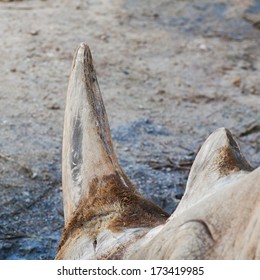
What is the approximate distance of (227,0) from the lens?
6219 millimetres

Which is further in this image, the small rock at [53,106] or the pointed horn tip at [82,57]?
the small rock at [53,106]

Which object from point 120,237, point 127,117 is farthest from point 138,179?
point 120,237

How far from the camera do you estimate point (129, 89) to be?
4887 mm

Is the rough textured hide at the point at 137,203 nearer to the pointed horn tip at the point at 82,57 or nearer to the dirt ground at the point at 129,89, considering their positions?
the pointed horn tip at the point at 82,57

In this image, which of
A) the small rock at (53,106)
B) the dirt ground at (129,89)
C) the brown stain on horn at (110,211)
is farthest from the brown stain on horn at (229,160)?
the small rock at (53,106)

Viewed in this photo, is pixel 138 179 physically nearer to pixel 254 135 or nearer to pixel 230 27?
pixel 254 135

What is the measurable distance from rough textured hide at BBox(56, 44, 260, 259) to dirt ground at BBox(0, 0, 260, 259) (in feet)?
3.39

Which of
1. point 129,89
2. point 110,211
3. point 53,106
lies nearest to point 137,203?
point 110,211

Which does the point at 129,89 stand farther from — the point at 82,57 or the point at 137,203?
the point at 137,203

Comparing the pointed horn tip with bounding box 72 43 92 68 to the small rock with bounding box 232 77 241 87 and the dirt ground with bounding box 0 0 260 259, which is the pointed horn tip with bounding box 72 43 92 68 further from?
the small rock with bounding box 232 77 241 87

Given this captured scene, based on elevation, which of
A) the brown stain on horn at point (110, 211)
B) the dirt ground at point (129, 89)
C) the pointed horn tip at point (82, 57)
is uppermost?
the pointed horn tip at point (82, 57)

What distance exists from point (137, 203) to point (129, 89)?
2633mm

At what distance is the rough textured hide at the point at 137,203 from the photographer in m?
1.73

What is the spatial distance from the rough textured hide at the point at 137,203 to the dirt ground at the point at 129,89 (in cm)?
103
